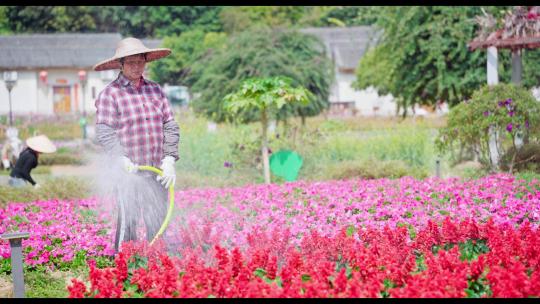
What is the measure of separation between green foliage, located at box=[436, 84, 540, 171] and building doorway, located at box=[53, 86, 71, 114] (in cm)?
3158

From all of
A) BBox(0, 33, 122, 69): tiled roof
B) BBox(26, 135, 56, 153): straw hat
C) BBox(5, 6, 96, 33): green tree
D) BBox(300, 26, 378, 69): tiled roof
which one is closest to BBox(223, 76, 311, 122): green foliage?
BBox(26, 135, 56, 153): straw hat

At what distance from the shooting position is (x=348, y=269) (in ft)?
17.9

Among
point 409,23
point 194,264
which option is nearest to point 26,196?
point 194,264

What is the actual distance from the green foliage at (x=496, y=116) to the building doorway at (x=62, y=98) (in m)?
31.6

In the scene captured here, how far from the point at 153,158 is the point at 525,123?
710cm

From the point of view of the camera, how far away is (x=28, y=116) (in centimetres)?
3447

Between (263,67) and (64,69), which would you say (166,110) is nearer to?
(263,67)

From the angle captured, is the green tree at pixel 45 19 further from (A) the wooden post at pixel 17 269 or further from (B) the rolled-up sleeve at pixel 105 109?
(A) the wooden post at pixel 17 269

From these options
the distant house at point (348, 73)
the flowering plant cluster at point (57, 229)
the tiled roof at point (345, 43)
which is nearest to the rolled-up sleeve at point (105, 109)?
the flowering plant cluster at point (57, 229)

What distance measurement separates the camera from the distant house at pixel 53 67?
4109 centimetres

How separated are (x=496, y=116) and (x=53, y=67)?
114ft

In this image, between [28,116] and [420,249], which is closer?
[420,249]

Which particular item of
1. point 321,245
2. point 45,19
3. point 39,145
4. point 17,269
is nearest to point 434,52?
point 39,145
